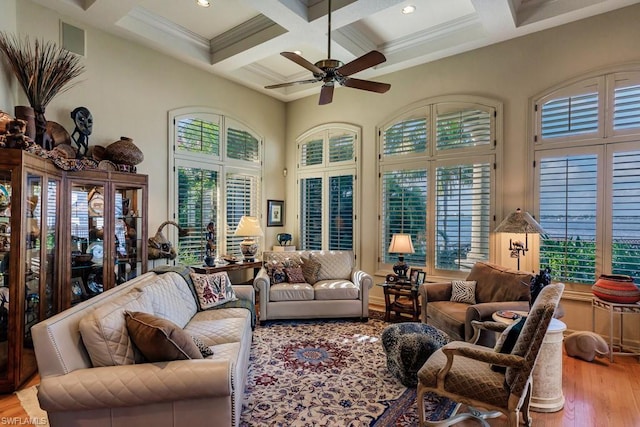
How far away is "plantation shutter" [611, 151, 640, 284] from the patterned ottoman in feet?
7.63

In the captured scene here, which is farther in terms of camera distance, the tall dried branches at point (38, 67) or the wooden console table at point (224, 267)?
the wooden console table at point (224, 267)

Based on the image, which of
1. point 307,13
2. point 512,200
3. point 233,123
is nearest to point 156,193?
point 233,123

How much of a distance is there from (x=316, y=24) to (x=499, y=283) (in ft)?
11.7

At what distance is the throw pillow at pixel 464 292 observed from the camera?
3.92m

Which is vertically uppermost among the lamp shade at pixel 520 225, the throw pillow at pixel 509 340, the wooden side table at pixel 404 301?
the lamp shade at pixel 520 225

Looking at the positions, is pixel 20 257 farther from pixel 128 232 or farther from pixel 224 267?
pixel 224 267

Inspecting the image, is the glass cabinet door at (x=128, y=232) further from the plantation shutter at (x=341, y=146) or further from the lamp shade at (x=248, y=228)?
the plantation shutter at (x=341, y=146)

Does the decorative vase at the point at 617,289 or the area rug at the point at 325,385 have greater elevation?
the decorative vase at the point at 617,289

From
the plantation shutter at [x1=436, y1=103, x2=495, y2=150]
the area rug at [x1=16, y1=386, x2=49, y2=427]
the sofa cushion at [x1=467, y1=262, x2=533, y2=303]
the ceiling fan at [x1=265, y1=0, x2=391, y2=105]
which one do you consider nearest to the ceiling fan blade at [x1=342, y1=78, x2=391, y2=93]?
the ceiling fan at [x1=265, y1=0, x2=391, y2=105]

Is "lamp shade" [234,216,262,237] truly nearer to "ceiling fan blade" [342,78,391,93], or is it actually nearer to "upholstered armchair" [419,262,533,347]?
"upholstered armchair" [419,262,533,347]

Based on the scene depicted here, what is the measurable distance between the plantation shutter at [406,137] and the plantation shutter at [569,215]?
62.9 inches

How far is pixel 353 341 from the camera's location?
12.7 ft

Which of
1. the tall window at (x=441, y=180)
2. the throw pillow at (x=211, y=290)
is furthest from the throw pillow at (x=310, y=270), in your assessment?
the throw pillow at (x=211, y=290)

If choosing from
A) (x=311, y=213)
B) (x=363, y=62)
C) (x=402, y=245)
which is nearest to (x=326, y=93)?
(x=363, y=62)
